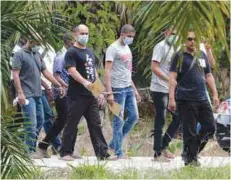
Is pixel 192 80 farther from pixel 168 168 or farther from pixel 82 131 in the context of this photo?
pixel 82 131

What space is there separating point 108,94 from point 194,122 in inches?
40.7

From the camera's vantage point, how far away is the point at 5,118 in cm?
318

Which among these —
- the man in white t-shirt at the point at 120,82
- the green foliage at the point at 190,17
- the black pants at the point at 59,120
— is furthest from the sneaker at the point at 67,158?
the green foliage at the point at 190,17

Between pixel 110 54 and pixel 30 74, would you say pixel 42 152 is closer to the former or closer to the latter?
pixel 30 74

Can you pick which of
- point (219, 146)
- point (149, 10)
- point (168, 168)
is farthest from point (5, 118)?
point (219, 146)

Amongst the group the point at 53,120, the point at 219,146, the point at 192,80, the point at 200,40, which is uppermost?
the point at 200,40

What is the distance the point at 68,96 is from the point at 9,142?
3.56 metres

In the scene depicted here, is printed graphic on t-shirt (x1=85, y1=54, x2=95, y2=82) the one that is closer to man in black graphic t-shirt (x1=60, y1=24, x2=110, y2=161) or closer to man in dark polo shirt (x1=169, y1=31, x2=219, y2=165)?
man in black graphic t-shirt (x1=60, y1=24, x2=110, y2=161)

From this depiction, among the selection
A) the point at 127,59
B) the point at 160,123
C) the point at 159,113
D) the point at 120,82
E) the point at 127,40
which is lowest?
the point at 160,123

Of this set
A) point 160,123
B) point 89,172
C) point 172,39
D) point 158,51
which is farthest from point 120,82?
point 172,39

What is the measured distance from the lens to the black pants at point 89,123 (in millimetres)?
6566

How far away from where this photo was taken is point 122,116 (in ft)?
22.9

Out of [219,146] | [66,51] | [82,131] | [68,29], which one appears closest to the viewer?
[68,29]

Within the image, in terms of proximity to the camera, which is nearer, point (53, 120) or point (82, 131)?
point (53, 120)
